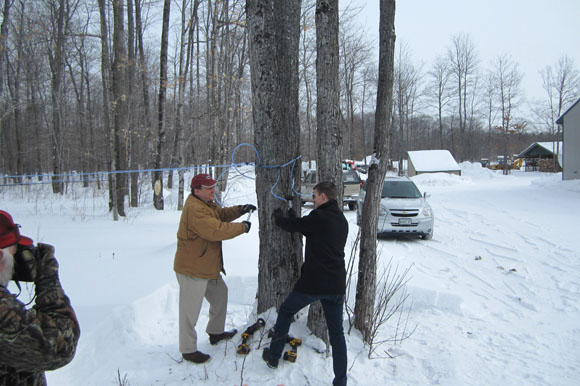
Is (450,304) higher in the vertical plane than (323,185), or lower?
lower

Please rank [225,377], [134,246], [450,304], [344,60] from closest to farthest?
[225,377], [450,304], [134,246], [344,60]

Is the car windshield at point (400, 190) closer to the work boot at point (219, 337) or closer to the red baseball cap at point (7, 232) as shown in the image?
the work boot at point (219, 337)

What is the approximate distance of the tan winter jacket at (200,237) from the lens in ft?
10.6

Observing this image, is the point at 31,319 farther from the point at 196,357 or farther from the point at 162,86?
the point at 162,86

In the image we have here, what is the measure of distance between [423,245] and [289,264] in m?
6.84

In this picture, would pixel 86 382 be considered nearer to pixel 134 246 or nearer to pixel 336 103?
pixel 336 103

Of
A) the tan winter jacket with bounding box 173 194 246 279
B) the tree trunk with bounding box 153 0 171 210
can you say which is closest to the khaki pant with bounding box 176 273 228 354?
the tan winter jacket with bounding box 173 194 246 279

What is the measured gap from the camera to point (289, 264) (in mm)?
3580

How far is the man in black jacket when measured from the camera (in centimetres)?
300

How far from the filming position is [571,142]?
21438 mm

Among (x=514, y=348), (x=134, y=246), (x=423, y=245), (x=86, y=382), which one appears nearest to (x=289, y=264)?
(x=86, y=382)

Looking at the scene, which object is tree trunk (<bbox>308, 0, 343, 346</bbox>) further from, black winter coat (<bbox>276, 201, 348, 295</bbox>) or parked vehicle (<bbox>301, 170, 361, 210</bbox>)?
parked vehicle (<bbox>301, 170, 361, 210</bbox>)

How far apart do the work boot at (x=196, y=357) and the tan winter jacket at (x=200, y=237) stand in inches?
28.1

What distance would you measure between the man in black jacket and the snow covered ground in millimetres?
281
